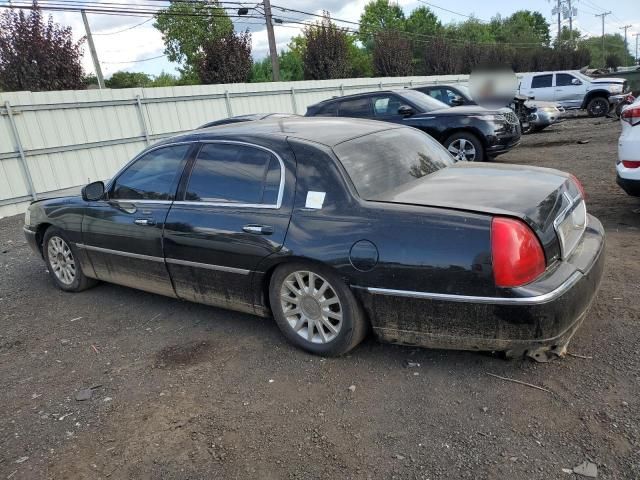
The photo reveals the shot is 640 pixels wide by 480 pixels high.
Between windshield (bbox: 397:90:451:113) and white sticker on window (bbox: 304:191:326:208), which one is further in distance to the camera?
windshield (bbox: 397:90:451:113)

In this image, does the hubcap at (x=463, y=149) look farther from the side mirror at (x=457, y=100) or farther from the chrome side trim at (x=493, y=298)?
the chrome side trim at (x=493, y=298)

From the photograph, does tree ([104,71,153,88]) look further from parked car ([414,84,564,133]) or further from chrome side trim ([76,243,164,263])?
chrome side trim ([76,243,164,263])

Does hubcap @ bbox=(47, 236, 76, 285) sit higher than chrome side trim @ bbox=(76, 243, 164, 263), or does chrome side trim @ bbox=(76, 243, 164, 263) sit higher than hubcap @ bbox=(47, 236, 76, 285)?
chrome side trim @ bbox=(76, 243, 164, 263)

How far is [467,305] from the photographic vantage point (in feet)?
9.30

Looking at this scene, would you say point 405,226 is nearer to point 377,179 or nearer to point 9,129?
point 377,179

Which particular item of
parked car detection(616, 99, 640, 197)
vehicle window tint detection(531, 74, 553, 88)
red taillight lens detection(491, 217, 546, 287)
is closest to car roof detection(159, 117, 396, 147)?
red taillight lens detection(491, 217, 546, 287)

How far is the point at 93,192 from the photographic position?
466 cm

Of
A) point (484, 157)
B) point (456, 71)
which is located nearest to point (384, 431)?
point (484, 157)

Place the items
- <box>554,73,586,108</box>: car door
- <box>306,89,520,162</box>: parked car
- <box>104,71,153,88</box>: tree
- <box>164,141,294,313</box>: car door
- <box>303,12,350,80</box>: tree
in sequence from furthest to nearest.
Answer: <box>104,71,153,88</box>: tree
<box>303,12,350,80</box>: tree
<box>554,73,586,108</box>: car door
<box>306,89,520,162</box>: parked car
<box>164,141,294,313</box>: car door

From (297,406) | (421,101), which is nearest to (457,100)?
(421,101)

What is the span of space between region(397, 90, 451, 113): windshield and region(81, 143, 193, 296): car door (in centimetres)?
670

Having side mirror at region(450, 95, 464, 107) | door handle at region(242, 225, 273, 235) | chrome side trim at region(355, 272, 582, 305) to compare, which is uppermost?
side mirror at region(450, 95, 464, 107)

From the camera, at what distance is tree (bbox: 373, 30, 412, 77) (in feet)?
91.0

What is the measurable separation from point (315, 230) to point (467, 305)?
1040mm
